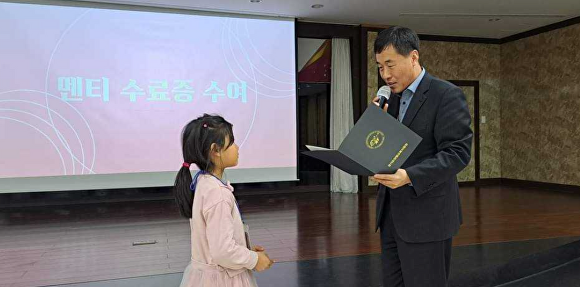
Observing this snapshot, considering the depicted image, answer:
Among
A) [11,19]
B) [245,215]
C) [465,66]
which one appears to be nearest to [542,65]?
[465,66]

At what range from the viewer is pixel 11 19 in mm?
4984

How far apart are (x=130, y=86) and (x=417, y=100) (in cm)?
487

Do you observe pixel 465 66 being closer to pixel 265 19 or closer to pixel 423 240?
pixel 265 19

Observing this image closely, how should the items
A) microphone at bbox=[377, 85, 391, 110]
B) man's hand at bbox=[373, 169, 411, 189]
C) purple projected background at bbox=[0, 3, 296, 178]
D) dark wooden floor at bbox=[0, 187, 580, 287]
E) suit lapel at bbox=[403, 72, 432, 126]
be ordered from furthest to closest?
purple projected background at bbox=[0, 3, 296, 178], dark wooden floor at bbox=[0, 187, 580, 287], microphone at bbox=[377, 85, 391, 110], suit lapel at bbox=[403, 72, 432, 126], man's hand at bbox=[373, 169, 411, 189]

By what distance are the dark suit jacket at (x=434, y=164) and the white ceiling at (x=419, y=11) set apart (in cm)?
440

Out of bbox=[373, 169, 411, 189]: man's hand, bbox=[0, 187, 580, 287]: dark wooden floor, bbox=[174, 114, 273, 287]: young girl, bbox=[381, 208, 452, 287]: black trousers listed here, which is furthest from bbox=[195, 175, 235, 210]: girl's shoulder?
bbox=[0, 187, 580, 287]: dark wooden floor

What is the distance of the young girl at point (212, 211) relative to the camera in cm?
125

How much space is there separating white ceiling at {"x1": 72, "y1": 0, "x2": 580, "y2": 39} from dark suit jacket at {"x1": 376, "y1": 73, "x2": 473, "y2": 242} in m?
4.40

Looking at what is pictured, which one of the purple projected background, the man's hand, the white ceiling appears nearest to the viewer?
the man's hand

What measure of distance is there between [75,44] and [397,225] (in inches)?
204

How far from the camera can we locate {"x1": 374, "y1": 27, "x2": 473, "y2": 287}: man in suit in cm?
125

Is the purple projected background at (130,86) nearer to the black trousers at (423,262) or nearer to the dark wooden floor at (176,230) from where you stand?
the dark wooden floor at (176,230)

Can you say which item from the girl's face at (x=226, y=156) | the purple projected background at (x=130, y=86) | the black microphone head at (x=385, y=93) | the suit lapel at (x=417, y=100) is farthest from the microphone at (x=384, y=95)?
the purple projected background at (x=130, y=86)

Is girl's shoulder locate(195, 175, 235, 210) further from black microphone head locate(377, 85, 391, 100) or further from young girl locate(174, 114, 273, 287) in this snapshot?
black microphone head locate(377, 85, 391, 100)
